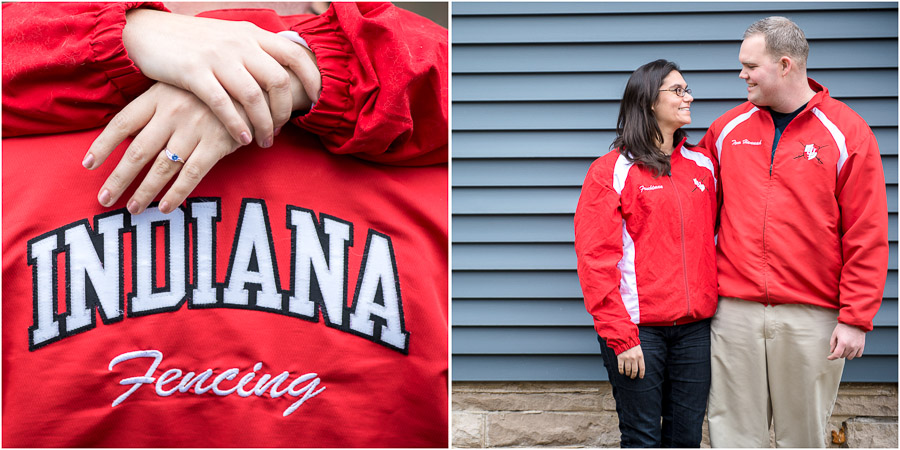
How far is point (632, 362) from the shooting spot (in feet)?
6.78

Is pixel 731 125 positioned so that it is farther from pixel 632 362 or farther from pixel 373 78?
pixel 373 78

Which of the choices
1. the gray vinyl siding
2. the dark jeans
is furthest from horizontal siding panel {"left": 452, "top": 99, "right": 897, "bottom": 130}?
Answer: the dark jeans

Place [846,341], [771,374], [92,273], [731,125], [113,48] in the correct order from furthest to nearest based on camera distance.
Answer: [731,125] → [771,374] → [846,341] → [92,273] → [113,48]

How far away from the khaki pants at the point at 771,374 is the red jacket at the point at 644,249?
0.43 ft

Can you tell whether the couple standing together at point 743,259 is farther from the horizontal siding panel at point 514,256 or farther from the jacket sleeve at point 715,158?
the horizontal siding panel at point 514,256

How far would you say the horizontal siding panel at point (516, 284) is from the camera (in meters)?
2.75

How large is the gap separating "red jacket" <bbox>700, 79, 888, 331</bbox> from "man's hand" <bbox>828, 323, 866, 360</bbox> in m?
0.03

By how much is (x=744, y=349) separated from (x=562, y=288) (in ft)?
2.64

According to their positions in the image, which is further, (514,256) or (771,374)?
(514,256)

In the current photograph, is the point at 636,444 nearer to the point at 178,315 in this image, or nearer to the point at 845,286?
the point at 845,286

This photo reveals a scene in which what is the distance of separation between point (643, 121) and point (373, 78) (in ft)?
4.06

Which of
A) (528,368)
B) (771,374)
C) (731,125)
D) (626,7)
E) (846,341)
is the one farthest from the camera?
(528,368)

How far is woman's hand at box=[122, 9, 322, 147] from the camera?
→ 1.26m

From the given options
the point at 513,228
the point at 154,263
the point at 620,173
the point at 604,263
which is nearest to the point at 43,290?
the point at 154,263
